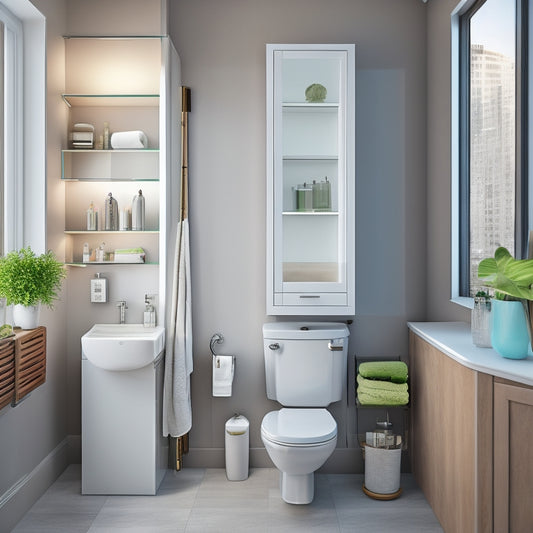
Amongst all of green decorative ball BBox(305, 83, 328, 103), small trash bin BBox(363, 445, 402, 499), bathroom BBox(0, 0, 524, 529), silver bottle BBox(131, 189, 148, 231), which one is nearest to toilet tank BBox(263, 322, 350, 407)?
bathroom BBox(0, 0, 524, 529)

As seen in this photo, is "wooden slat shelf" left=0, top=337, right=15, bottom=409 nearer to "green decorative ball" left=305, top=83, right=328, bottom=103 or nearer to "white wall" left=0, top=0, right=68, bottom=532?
"white wall" left=0, top=0, right=68, bottom=532

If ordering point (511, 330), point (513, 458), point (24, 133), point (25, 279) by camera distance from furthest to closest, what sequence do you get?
point (24, 133) → point (25, 279) → point (511, 330) → point (513, 458)

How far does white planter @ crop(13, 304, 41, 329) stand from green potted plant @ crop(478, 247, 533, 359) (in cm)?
194

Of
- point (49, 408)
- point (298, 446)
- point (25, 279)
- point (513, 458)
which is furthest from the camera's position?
point (49, 408)

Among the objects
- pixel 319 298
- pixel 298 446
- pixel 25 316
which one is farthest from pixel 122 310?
pixel 298 446

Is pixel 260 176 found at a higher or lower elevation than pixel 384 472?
higher

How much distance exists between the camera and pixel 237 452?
297cm

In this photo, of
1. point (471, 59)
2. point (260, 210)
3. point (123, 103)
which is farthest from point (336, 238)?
point (123, 103)

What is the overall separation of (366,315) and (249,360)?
2.40ft

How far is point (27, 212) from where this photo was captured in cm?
277

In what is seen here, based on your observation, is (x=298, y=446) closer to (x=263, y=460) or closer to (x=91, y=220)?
(x=263, y=460)

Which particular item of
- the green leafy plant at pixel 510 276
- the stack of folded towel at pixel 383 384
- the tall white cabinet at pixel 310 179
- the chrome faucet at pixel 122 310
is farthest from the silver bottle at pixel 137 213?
the green leafy plant at pixel 510 276

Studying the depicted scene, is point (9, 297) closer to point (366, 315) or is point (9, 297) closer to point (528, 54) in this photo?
point (366, 315)

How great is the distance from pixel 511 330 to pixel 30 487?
7.55 ft
